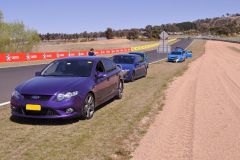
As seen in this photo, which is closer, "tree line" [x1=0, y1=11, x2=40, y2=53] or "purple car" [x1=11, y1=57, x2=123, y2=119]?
"purple car" [x1=11, y1=57, x2=123, y2=119]

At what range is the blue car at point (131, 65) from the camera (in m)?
19.7

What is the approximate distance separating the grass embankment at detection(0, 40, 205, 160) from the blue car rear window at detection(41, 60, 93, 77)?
1.18 metres

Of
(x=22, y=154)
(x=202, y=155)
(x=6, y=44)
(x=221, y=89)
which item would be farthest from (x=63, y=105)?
(x=6, y=44)

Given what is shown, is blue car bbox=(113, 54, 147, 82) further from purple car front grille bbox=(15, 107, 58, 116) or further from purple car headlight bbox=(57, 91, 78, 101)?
purple car front grille bbox=(15, 107, 58, 116)

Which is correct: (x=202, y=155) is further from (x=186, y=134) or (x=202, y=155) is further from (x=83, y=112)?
(x=83, y=112)

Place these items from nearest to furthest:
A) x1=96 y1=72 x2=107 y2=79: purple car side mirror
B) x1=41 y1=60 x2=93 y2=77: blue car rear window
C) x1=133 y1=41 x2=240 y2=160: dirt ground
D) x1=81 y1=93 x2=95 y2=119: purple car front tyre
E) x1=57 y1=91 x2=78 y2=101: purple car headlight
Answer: x1=133 y1=41 x2=240 y2=160: dirt ground, x1=57 y1=91 x2=78 y2=101: purple car headlight, x1=81 y1=93 x2=95 y2=119: purple car front tyre, x1=41 y1=60 x2=93 y2=77: blue car rear window, x1=96 y1=72 x2=107 y2=79: purple car side mirror

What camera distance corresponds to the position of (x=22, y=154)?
258 inches

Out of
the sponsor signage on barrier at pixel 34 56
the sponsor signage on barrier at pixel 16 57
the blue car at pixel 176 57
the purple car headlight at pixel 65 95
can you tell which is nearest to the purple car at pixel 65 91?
the purple car headlight at pixel 65 95

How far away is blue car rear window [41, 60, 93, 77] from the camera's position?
10.4 m

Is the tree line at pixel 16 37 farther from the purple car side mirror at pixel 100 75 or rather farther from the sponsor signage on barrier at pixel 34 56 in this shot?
the purple car side mirror at pixel 100 75

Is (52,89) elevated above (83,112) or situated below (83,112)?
above

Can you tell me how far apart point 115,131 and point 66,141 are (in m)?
1.26

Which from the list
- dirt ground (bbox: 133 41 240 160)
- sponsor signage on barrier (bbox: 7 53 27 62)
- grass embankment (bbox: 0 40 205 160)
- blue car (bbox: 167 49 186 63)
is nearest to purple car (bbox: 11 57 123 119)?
grass embankment (bbox: 0 40 205 160)

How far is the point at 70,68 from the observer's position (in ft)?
34.8
